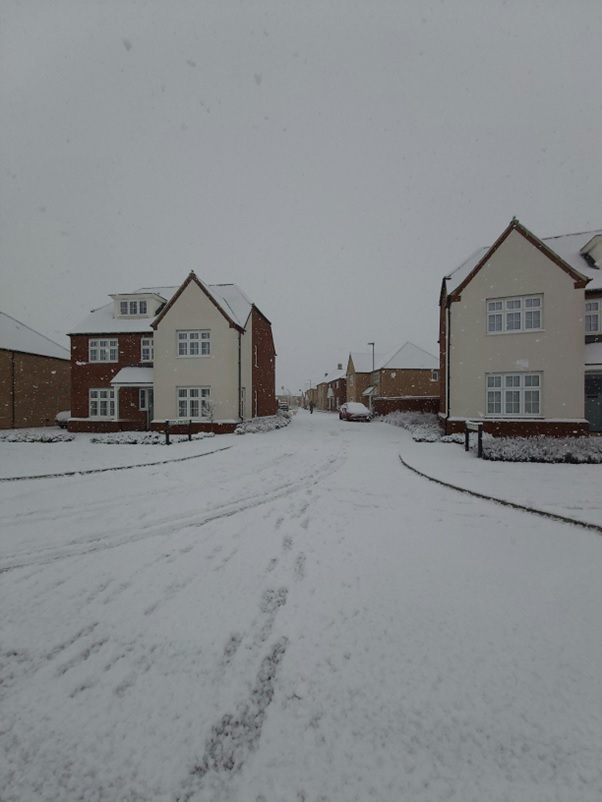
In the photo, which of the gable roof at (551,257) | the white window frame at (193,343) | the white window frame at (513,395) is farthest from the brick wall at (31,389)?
the white window frame at (513,395)

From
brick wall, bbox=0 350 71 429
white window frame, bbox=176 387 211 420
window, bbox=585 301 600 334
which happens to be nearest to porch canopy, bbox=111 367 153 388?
white window frame, bbox=176 387 211 420

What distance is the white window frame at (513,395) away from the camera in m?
16.3

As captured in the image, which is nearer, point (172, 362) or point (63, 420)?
point (172, 362)

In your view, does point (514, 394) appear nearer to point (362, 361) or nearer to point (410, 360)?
point (410, 360)

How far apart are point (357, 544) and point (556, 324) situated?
52.9 feet

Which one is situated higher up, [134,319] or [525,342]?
[134,319]

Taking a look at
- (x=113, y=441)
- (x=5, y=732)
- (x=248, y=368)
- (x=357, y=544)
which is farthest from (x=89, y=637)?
(x=248, y=368)

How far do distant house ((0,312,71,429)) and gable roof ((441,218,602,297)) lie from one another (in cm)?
2903

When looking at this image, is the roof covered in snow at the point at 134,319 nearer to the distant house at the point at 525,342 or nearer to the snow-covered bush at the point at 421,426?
the snow-covered bush at the point at 421,426

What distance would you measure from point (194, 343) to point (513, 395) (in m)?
17.2

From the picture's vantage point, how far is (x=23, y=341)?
2795 centimetres

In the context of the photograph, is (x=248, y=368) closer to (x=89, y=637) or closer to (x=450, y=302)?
(x=450, y=302)

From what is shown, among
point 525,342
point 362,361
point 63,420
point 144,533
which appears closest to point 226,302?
point 63,420

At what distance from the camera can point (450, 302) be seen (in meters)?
17.7
